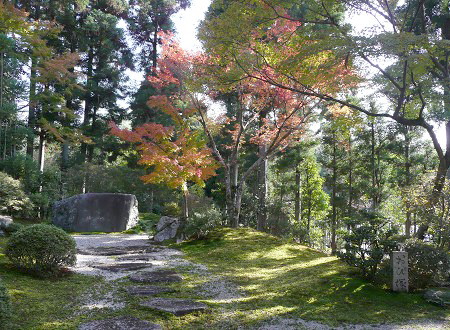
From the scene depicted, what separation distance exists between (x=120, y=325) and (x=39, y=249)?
2.18m

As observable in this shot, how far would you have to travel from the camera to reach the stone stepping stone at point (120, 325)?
3.25 meters

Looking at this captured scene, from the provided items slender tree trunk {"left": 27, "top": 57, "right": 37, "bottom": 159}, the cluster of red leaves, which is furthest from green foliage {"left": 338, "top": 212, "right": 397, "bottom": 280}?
slender tree trunk {"left": 27, "top": 57, "right": 37, "bottom": 159}

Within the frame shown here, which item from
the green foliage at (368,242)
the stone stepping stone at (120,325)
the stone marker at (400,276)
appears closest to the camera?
the stone stepping stone at (120,325)

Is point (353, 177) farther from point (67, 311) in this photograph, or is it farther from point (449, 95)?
point (67, 311)

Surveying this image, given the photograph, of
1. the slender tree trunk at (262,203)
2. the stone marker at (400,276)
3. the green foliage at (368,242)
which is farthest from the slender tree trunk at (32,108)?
the stone marker at (400,276)

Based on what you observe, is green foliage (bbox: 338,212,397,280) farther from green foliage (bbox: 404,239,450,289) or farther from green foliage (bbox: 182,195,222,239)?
green foliage (bbox: 182,195,222,239)

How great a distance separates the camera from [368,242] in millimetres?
Result: 5176

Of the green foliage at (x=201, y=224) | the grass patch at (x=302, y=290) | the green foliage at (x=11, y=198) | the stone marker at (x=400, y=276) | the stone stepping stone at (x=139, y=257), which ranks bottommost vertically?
the grass patch at (x=302, y=290)

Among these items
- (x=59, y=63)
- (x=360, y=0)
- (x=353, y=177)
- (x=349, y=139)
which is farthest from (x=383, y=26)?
(x=59, y=63)

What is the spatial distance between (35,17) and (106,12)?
4030mm

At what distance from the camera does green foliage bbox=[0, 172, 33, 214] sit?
10.6m

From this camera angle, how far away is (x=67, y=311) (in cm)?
367

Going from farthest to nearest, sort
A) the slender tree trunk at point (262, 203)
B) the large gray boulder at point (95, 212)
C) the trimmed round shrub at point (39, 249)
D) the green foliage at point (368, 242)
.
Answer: the slender tree trunk at point (262, 203)
the large gray boulder at point (95, 212)
the green foliage at point (368, 242)
the trimmed round shrub at point (39, 249)

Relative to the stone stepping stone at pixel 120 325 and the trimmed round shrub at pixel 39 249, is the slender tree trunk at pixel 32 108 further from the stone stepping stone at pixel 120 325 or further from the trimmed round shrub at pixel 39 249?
the stone stepping stone at pixel 120 325
